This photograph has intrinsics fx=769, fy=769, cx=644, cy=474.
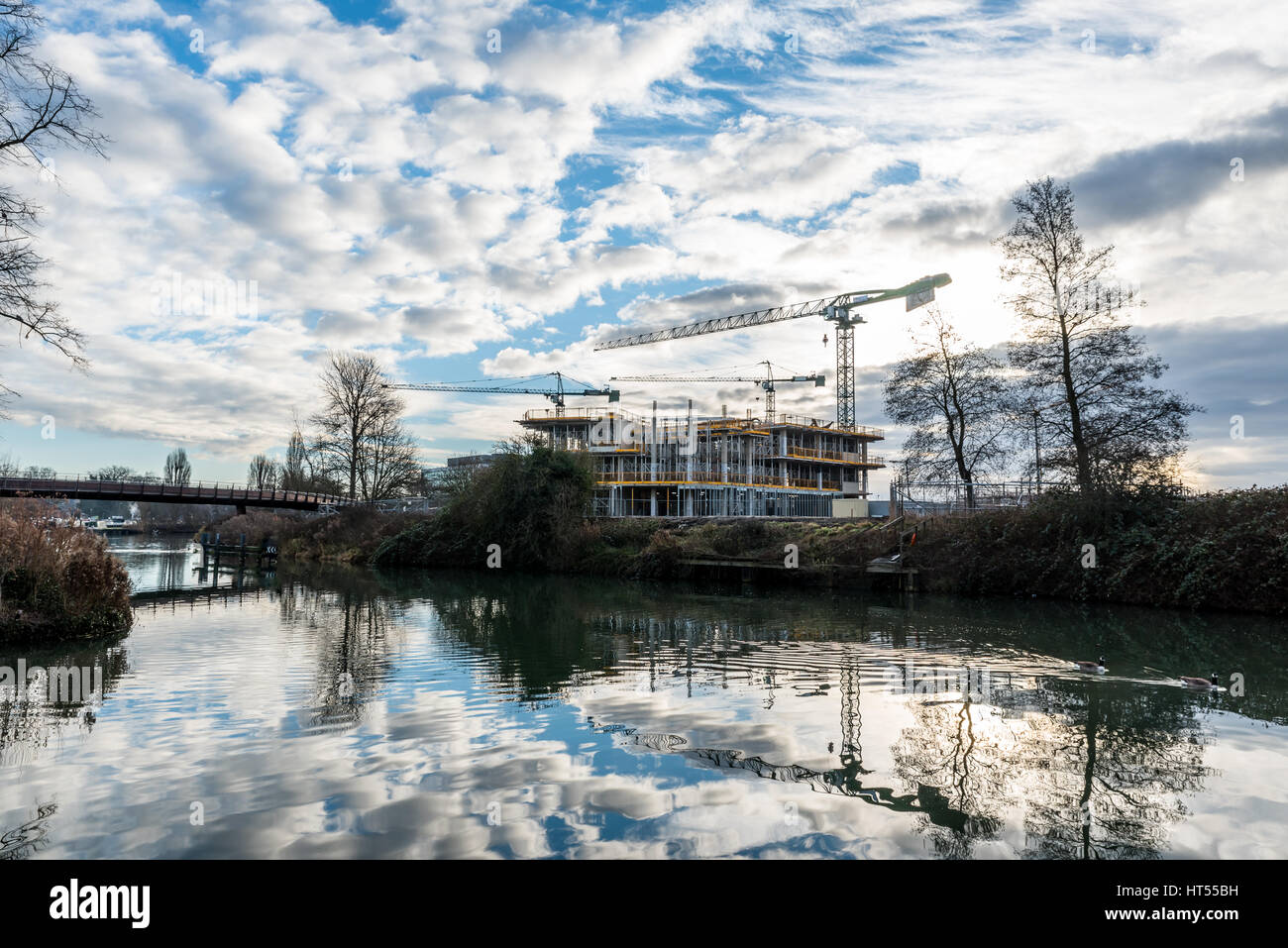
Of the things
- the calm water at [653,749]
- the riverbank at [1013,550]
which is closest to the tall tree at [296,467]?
the riverbank at [1013,550]

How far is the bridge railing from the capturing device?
40.0 m

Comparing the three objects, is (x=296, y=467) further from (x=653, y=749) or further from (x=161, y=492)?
(x=653, y=749)

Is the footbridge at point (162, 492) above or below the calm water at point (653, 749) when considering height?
above

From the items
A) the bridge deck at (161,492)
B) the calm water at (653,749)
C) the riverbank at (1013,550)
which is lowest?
the calm water at (653,749)

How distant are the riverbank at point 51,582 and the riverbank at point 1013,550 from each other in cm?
2024

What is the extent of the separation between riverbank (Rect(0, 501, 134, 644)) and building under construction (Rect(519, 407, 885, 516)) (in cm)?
3031

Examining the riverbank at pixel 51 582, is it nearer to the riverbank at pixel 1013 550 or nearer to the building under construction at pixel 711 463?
the riverbank at pixel 1013 550

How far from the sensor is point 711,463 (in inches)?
2064

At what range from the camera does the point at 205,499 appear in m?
46.4

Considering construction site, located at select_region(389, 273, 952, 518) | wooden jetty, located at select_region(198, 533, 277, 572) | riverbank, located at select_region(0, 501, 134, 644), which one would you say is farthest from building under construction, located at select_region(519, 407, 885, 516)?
riverbank, located at select_region(0, 501, 134, 644)

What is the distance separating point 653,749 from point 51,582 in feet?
43.4

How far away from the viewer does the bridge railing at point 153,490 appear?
4003 cm
